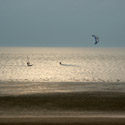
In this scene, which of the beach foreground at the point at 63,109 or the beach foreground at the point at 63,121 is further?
the beach foreground at the point at 63,109

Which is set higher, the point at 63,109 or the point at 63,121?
the point at 63,109

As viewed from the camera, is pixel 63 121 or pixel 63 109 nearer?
pixel 63 121

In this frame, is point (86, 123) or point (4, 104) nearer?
point (86, 123)

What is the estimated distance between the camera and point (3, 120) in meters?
16.2

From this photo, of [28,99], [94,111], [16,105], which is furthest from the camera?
[28,99]

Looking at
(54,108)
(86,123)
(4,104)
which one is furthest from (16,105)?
(86,123)

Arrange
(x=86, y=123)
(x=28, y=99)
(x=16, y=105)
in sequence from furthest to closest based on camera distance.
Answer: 1. (x=28, y=99)
2. (x=16, y=105)
3. (x=86, y=123)

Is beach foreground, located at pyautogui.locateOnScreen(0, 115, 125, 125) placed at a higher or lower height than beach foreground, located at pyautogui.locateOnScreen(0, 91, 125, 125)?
lower

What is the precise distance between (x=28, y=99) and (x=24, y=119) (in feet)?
27.2

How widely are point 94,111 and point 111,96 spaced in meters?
5.63

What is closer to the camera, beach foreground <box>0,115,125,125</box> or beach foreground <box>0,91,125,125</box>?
beach foreground <box>0,115,125,125</box>

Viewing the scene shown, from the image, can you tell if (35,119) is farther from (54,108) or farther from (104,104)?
(104,104)

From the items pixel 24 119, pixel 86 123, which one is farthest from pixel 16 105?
pixel 86 123

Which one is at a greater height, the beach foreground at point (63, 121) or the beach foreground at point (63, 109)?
the beach foreground at point (63, 109)
